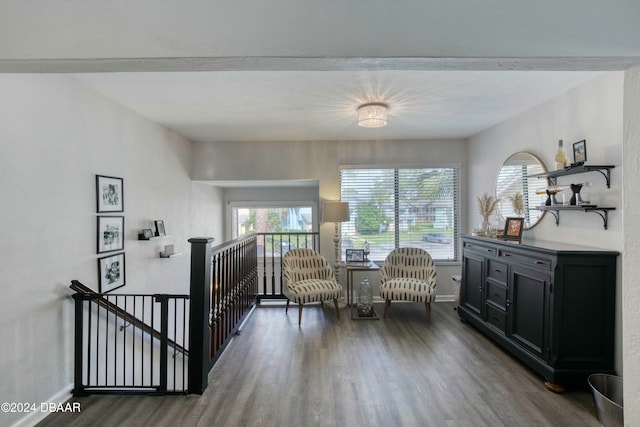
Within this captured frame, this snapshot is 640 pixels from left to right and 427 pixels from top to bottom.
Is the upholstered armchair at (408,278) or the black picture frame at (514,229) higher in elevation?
the black picture frame at (514,229)

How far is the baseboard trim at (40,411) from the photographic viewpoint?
1.82 meters

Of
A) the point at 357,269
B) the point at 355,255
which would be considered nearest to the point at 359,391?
the point at 357,269

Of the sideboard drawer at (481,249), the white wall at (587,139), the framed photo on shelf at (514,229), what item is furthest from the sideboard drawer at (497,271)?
the white wall at (587,139)

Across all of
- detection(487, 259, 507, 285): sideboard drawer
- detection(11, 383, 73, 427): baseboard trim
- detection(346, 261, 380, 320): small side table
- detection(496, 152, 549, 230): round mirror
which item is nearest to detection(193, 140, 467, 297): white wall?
detection(346, 261, 380, 320): small side table

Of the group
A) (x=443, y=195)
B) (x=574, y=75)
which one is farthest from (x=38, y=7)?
(x=443, y=195)

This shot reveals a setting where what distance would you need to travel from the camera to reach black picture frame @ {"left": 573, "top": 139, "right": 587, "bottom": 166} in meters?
2.41

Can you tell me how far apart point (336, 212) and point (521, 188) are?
2.09 meters

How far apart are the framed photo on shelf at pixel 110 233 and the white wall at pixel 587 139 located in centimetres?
381

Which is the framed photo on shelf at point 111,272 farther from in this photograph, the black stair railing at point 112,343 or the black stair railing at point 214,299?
the black stair railing at point 214,299

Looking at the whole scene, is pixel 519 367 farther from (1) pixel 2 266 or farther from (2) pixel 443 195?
(1) pixel 2 266

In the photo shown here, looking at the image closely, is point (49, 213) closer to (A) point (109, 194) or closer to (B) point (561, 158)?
(A) point (109, 194)

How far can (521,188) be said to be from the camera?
3.22 metres

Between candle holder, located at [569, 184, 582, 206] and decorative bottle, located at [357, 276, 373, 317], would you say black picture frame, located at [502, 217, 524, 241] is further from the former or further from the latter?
decorative bottle, located at [357, 276, 373, 317]

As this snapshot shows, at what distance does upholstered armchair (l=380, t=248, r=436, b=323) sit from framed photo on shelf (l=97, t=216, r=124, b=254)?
2879mm
